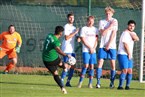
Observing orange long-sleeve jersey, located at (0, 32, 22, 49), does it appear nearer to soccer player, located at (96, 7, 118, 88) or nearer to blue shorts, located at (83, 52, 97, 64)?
blue shorts, located at (83, 52, 97, 64)

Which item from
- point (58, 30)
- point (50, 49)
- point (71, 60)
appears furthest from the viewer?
point (71, 60)

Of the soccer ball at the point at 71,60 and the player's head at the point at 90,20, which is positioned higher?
the player's head at the point at 90,20

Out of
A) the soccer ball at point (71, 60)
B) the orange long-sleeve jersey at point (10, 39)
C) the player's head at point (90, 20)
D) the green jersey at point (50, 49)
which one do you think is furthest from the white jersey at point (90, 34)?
the orange long-sleeve jersey at point (10, 39)

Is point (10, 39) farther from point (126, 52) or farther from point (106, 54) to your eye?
point (126, 52)

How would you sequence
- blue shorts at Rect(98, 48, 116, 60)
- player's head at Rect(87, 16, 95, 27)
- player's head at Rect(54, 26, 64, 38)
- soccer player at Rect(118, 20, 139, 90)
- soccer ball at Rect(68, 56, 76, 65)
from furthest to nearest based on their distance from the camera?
blue shorts at Rect(98, 48, 116, 60), player's head at Rect(87, 16, 95, 27), soccer player at Rect(118, 20, 139, 90), soccer ball at Rect(68, 56, 76, 65), player's head at Rect(54, 26, 64, 38)

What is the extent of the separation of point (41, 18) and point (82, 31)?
275 inches

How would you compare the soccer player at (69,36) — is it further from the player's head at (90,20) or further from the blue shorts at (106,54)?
the blue shorts at (106,54)

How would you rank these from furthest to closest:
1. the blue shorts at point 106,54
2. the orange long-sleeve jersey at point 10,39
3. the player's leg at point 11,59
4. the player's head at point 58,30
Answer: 1. the orange long-sleeve jersey at point 10,39
2. the player's leg at point 11,59
3. the blue shorts at point 106,54
4. the player's head at point 58,30

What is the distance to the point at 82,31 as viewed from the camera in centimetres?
2012

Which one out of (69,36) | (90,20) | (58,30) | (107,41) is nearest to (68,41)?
(69,36)

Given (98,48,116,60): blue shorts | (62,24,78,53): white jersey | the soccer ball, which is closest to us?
the soccer ball

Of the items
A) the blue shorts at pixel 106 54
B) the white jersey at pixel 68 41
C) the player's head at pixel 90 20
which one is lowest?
the blue shorts at pixel 106 54

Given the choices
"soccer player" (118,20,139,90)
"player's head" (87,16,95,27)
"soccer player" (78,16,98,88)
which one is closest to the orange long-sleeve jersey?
"soccer player" (78,16,98,88)

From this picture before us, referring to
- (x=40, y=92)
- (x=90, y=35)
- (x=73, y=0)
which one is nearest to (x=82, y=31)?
(x=90, y=35)
